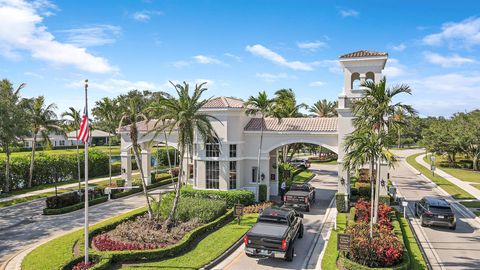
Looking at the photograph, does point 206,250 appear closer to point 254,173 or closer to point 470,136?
point 254,173

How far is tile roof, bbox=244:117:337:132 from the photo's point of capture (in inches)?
974

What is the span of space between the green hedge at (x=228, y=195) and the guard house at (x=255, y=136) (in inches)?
54.8

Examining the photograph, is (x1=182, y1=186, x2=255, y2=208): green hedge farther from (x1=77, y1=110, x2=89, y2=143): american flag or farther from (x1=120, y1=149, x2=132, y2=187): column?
(x1=77, y1=110, x2=89, y2=143): american flag

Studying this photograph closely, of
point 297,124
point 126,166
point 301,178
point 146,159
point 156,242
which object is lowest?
point 301,178

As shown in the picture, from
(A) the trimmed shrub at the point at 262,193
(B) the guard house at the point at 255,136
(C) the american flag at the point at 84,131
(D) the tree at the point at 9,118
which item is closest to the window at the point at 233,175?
(B) the guard house at the point at 255,136

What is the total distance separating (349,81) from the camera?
23609 mm

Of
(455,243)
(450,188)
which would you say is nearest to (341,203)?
A: (455,243)

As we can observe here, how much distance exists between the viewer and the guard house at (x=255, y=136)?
23.2 meters

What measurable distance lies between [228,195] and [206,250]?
8.88m

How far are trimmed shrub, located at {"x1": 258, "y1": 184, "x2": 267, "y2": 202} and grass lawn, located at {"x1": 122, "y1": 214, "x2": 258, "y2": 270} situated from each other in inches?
263

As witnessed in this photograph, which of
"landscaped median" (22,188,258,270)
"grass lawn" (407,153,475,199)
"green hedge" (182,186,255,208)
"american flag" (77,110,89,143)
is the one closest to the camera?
"american flag" (77,110,89,143)

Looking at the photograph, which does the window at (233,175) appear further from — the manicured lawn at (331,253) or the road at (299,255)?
the manicured lawn at (331,253)

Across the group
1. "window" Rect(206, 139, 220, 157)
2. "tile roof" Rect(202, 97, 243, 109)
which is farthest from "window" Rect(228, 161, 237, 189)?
"tile roof" Rect(202, 97, 243, 109)

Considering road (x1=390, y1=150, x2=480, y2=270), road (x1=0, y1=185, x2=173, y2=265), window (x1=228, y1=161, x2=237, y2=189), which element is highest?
window (x1=228, y1=161, x2=237, y2=189)
